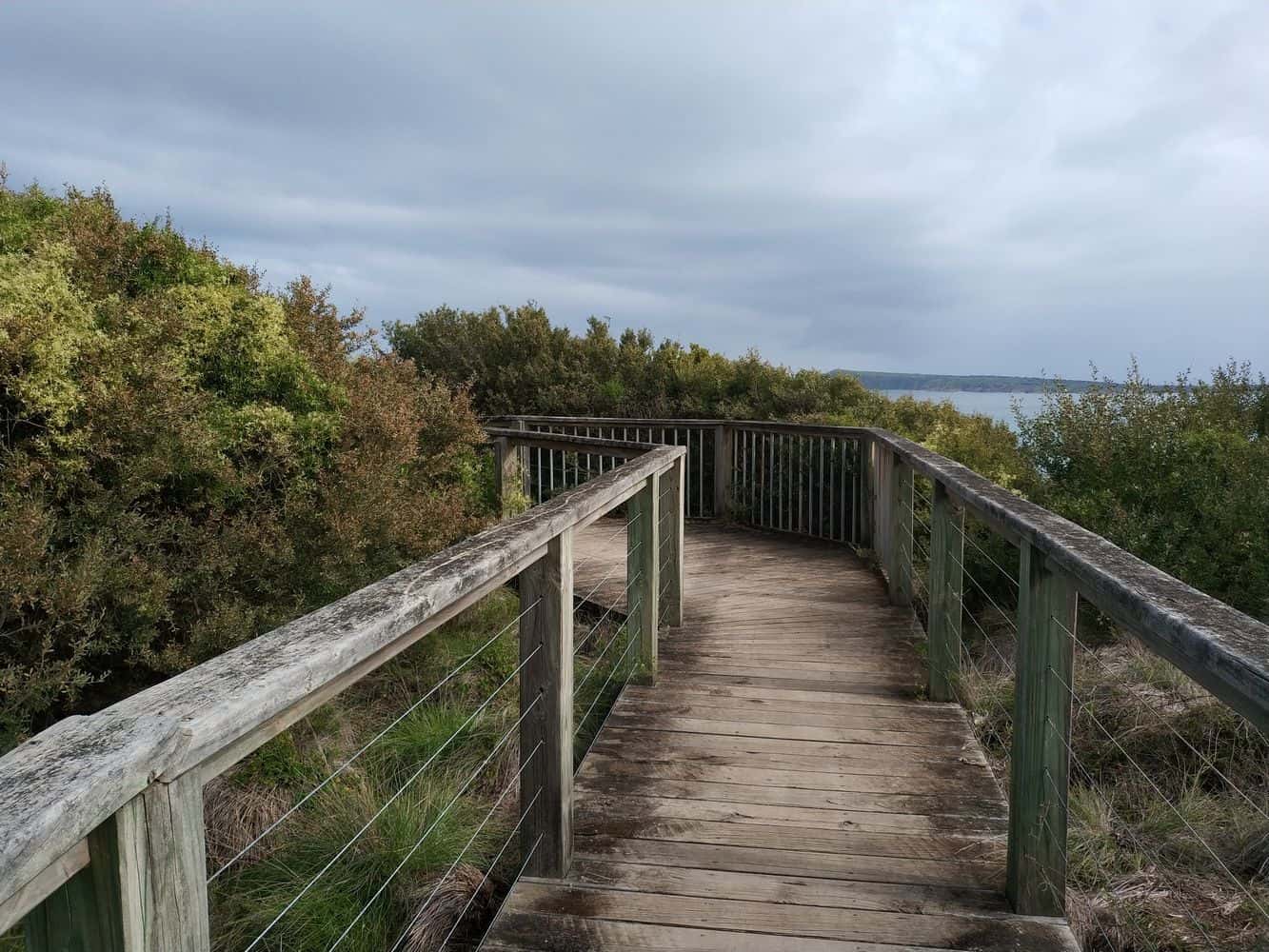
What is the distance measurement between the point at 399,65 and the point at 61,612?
7.24 meters

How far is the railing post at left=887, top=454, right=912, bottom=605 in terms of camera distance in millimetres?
5797

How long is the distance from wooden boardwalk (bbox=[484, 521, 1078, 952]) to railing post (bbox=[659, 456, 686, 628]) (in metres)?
0.25

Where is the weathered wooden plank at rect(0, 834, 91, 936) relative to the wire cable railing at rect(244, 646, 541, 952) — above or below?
above

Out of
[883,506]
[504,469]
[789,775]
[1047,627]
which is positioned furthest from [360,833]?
[504,469]

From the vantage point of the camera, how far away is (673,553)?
569 cm

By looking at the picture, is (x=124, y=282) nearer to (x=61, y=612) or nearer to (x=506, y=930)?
(x=61, y=612)

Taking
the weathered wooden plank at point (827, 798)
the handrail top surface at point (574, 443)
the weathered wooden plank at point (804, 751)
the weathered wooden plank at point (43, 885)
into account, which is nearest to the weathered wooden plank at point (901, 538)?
the handrail top surface at point (574, 443)

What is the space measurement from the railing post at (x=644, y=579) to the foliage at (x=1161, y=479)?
3.96 m

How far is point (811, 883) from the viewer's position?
2641 mm

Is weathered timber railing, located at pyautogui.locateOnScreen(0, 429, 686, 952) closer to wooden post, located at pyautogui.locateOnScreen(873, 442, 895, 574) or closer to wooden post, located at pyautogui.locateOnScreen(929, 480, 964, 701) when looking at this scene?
wooden post, located at pyautogui.locateOnScreen(929, 480, 964, 701)

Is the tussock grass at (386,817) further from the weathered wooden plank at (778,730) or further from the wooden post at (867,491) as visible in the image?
the wooden post at (867,491)

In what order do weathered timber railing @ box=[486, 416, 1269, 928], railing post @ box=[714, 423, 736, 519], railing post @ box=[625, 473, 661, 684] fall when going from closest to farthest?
weathered timber railing @ box=[486, 416, 1269, 928], railing post @ box=[625, 473, 661, 684], railing post @ box=[714, 423, 736, 519]

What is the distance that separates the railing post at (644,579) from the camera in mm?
4484

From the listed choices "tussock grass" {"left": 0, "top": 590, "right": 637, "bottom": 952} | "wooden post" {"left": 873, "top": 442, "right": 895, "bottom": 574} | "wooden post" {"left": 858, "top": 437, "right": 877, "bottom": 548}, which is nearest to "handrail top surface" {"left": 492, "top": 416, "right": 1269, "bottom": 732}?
"tussock grass" {"left": 0, "top": 590, "right": 637, "bottom": 952}
